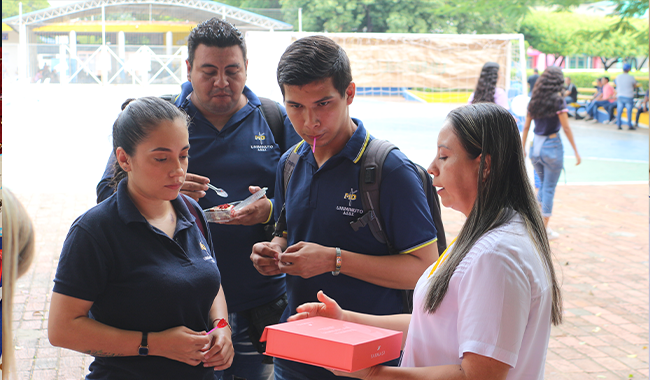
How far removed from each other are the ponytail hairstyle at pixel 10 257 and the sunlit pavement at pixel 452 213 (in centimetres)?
9

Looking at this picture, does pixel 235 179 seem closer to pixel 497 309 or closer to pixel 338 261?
pixel 338 261

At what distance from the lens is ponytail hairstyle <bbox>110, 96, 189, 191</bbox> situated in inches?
71.9

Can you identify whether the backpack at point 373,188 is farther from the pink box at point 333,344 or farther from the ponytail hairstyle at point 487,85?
the ponytail hairstyle at point 487,85

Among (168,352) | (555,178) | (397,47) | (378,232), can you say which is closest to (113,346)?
(168,352)

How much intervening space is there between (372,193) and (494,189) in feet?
1.83

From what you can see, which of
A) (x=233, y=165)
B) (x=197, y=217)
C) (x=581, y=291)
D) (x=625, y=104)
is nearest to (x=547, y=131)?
(x=581, y=291)

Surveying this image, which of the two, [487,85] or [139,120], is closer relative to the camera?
[139,120]

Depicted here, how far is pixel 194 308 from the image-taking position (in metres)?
1.83

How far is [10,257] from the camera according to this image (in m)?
1.38

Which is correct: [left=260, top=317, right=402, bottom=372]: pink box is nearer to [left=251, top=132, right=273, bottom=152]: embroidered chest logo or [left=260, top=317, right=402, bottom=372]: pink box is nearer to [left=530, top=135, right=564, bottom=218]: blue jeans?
[left=251, top=132, right=273, bottom=152]: embroidered chest logo

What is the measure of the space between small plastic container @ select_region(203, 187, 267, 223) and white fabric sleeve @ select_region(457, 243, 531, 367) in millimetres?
1290

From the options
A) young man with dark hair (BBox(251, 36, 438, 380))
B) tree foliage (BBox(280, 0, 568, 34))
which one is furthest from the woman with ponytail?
tree foliage (BBox(280, 0, 568, 34))

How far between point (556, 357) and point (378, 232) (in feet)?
11.5

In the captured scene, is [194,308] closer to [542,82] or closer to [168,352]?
[168,352]
